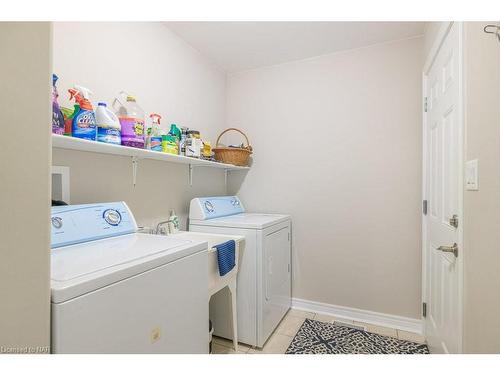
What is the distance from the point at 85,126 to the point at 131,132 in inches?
9.9

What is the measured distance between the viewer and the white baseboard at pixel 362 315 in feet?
7.17

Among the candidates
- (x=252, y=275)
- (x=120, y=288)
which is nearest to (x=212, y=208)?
(x=252, y=275)

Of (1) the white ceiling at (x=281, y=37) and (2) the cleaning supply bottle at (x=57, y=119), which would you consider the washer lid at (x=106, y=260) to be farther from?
(1) the white ceiling at (x=281, y=37)

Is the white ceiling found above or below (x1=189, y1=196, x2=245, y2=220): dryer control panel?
above

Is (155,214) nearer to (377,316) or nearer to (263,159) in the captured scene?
(263,159)

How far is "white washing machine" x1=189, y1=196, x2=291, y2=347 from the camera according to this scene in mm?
1937

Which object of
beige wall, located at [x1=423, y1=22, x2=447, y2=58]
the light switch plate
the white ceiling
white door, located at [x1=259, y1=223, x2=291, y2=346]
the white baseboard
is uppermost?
the white ceiling

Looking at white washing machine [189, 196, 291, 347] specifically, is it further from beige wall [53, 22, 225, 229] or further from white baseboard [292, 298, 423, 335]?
white baseboard [292, 298, 423, 335]

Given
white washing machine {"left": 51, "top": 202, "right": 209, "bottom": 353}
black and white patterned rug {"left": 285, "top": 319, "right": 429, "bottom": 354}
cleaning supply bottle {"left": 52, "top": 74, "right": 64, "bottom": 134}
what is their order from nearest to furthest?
white washing machine {"left": 51, "top": 202, "right": 209, "bottom": 353}, cleaning supply bottle {"left": 52, "top": 74, "right": 64, "bottom": 134}, black and white patterned rug {"left": 285, "top": 319, "right": 429, "bottom": 354}

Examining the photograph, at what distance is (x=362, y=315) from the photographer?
2336 millimetres

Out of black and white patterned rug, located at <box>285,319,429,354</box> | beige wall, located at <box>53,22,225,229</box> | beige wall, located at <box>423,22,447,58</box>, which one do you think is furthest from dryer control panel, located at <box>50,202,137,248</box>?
beige wall, located at <box>423,22,447,58</box>

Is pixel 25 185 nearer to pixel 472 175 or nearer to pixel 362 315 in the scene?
pixel 472 175

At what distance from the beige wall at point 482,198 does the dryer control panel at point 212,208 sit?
1.67 metres
